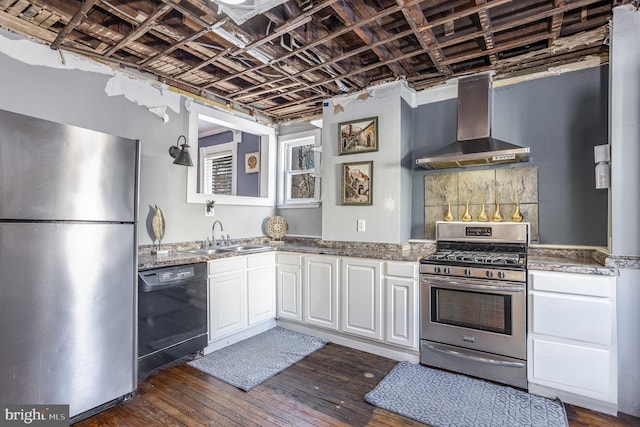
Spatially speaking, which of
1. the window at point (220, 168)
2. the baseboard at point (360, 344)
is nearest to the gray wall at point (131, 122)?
the baseboard at point (360, 344)

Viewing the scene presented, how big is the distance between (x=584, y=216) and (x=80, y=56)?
4380 millimetres

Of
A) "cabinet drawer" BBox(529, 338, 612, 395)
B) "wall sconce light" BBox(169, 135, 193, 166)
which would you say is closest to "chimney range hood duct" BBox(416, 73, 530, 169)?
"cabinet drawer" BBox(529, 338, 612, 395)

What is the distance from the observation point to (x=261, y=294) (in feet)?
11.4

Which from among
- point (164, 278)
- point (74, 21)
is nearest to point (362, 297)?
point (164, 278)

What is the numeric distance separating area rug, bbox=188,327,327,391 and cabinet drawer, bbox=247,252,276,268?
Answer: 2.49 ft

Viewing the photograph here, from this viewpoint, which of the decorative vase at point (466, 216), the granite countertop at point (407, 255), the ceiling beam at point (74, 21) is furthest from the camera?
the decorative vase at point (466, 216)

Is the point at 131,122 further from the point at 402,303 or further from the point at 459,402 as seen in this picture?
the point at 459,402

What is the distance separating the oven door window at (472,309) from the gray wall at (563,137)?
0.84 metres

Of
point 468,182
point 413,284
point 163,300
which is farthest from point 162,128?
point 468,182

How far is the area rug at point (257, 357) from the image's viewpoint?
8.49ft

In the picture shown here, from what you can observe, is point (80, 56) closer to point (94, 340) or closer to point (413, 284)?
point (94, 340)

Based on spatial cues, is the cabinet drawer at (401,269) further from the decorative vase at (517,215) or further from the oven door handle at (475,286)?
the decorative vase at (517,215)

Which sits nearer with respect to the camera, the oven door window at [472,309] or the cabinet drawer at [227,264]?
the oven door window at [472,309]

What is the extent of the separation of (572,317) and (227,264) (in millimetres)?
2789
